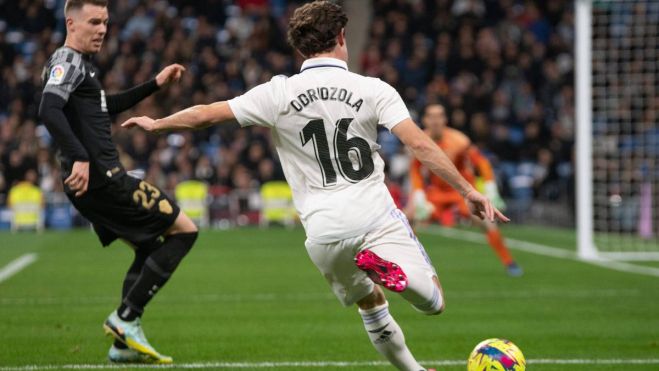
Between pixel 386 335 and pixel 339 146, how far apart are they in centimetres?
108

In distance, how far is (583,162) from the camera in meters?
16.7

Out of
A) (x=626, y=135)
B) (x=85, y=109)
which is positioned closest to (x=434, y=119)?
(x=85, y=109)

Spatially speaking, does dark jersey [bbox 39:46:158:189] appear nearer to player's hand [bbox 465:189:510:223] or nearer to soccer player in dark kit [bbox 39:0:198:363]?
soccer player in dark kit [bbox 39:0:198:363]

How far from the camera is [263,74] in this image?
95.4ft

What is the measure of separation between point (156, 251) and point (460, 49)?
23.9m

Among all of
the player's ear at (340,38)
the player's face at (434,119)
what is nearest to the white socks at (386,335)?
the player's ear at (340,38)

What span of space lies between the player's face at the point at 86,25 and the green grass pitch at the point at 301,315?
2098mm

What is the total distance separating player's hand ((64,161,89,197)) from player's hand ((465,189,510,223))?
2410mm

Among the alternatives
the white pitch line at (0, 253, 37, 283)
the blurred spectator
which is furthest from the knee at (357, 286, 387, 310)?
the blurred spectator

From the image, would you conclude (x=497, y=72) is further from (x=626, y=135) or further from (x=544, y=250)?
(x=544, y=250)

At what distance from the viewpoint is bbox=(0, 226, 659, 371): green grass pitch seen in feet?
25.7

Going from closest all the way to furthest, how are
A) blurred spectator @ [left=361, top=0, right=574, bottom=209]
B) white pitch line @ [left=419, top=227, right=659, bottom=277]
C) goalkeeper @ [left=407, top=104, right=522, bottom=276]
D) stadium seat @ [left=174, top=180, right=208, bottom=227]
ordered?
goalkeeper @ [left=407, top=104, right=522, bottom=276] → white pitch line @ [left=419, top=227, right=659, bottom=277] → stadium seat @ [left=174, top=180, right=208, bottom=227] → blurred spectator @ [left=361, top=0, right=574, bottom=209]

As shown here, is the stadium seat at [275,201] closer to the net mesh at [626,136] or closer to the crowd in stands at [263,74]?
the crowd in stands at [263,74]

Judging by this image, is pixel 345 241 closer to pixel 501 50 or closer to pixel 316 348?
pixel 316 348
